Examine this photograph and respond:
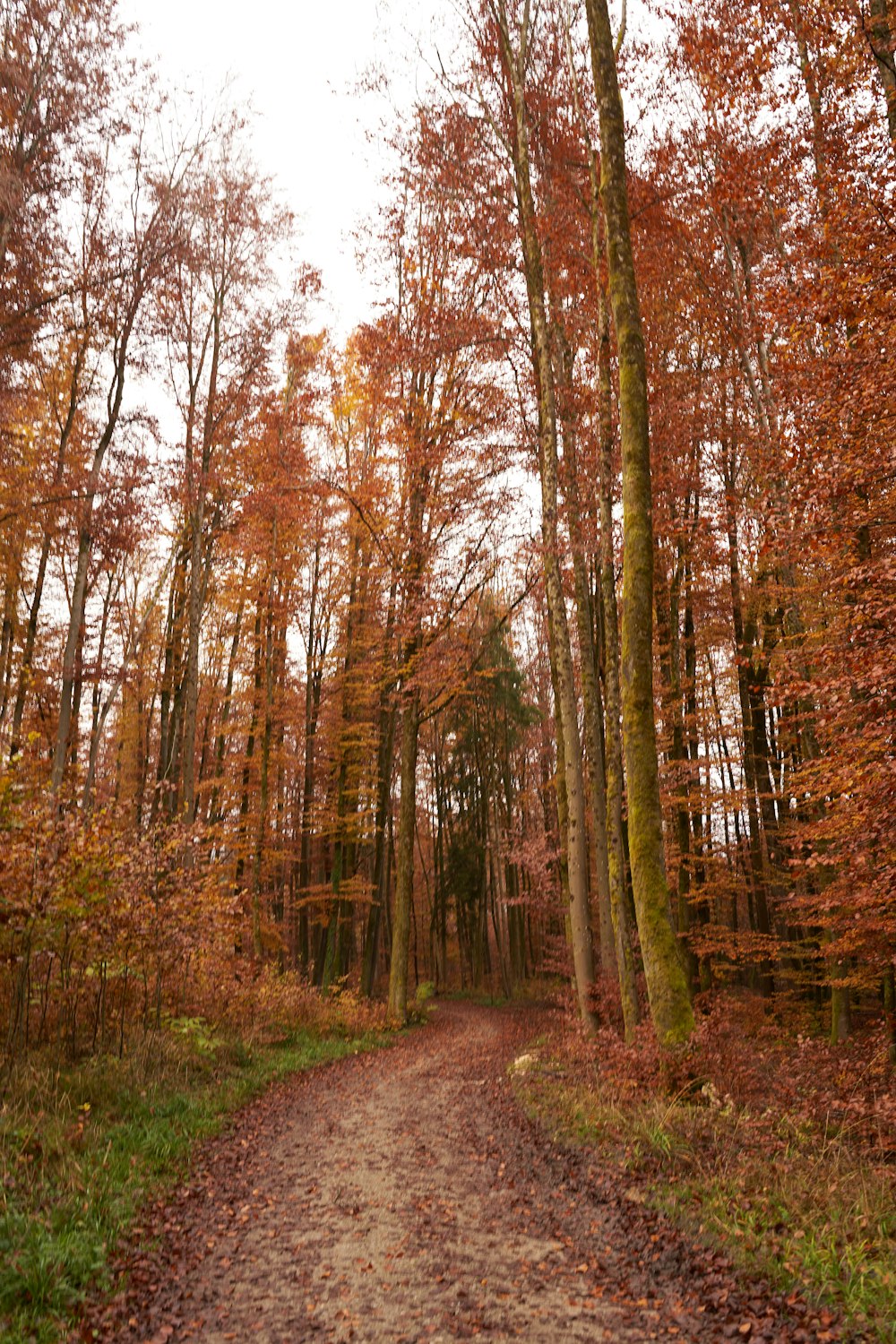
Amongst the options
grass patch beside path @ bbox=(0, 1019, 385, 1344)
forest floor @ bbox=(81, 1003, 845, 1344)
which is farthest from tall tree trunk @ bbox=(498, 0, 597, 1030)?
grass patch beside path @ bbox=(0, 1019, 385, 1344)

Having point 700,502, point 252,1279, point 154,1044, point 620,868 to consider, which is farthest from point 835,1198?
point 700,502

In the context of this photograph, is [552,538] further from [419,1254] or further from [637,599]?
[419,1254]

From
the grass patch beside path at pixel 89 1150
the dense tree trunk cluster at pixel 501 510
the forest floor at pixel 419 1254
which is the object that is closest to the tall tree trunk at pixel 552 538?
the dense tree trunk cluster at pixel 501 510

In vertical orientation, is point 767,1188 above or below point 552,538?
below

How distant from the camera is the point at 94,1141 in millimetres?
6090

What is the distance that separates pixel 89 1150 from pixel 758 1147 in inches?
194

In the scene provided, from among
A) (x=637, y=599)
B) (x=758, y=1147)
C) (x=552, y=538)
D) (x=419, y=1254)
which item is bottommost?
(x=419, y=1254)

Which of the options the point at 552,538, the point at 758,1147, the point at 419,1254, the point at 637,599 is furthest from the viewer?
the point at 552,538

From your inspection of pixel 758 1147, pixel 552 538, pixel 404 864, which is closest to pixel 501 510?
pixel 552 538

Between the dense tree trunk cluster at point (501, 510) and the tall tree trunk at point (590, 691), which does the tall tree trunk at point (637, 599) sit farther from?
the tall tree trunk at point (590, 691)

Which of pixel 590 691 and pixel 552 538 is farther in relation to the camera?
pixel 590 691

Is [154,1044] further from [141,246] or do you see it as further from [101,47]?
[101,47]

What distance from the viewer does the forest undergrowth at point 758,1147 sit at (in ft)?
12.7

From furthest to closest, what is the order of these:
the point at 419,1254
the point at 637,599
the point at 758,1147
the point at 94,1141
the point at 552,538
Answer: the point at 552,538 < the point at 637,599 < the point at 94,1141 < the point at 758,1147 < the point at 419,1254
